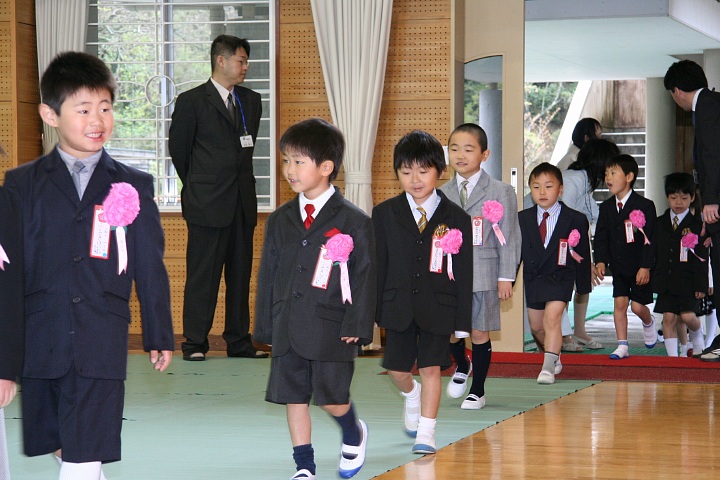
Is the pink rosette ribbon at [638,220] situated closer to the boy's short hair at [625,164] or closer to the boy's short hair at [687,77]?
the boy's short hair at [625,164]

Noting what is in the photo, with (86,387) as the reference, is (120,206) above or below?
above

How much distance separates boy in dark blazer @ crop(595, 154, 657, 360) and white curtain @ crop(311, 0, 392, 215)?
58.3 inches

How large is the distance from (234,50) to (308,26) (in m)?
0.87

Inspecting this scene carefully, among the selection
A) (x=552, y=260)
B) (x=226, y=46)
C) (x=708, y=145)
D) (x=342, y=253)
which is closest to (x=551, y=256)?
(x=552, y=260)

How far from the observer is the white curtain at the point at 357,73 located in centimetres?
664

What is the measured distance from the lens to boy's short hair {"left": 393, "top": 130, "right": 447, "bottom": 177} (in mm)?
3766

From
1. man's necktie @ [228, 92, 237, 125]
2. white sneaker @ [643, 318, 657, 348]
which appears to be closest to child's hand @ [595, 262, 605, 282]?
white sneaker @ [643, 318, 657, 348]

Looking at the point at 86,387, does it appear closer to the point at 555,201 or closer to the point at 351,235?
the point at 351,235

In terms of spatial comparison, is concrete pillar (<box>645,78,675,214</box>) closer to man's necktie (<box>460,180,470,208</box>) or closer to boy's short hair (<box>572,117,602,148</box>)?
boy's short hair (<box>572,117,602,148</box>)

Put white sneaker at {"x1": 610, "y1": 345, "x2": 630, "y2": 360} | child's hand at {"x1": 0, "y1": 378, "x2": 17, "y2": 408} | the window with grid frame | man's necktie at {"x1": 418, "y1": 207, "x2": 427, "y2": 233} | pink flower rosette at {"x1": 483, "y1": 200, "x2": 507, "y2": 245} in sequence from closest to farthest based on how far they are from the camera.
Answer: child's hand at {"x1": 0, "y1": 378, "x2": 17, "y2": 408} → man's necktie at {"x1": 418, "y1": 207, "x2": 427, "y2": 233} → pink flower rosette at {"x1": 483, "y1": 200, "x2": 507, "y2": 245} → white sneaker at {"x1": 610, "y1": 345, "x2": 630, "y2": 360} → the window with grid frame

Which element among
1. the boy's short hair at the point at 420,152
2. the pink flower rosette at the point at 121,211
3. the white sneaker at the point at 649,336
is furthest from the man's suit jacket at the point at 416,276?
the white sneaker at the point at 649,336

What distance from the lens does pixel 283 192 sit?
709 cm

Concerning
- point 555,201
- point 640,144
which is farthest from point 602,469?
point 640,144

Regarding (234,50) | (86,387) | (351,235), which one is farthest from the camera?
(234,50)
